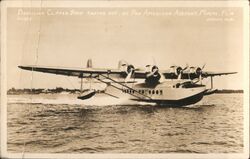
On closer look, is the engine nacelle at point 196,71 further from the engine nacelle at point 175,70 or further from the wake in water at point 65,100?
the wake in water at point 65,100

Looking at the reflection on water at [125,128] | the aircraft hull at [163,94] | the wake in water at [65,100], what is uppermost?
the aircraft hull at [163,94]

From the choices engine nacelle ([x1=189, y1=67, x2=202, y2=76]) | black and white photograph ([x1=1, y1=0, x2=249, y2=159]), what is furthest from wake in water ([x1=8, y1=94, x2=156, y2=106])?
engine nacelle ([x1=189, y1=67, x2=202, y2=76])

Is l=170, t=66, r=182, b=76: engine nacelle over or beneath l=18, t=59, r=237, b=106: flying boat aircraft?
over

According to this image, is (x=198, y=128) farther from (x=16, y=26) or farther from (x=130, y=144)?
(x=16, y=26)

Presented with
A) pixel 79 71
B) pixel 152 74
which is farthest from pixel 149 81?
pixel 79 71

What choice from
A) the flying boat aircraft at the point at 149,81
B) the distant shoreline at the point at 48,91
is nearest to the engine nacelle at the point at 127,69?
the flying boat aircraft at the point at 149,81

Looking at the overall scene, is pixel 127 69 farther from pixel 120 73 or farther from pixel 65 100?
pixel 65 100

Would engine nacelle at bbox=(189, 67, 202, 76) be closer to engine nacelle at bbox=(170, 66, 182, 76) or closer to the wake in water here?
engine nacelle at bbox=(170, 66, 182, 76)
